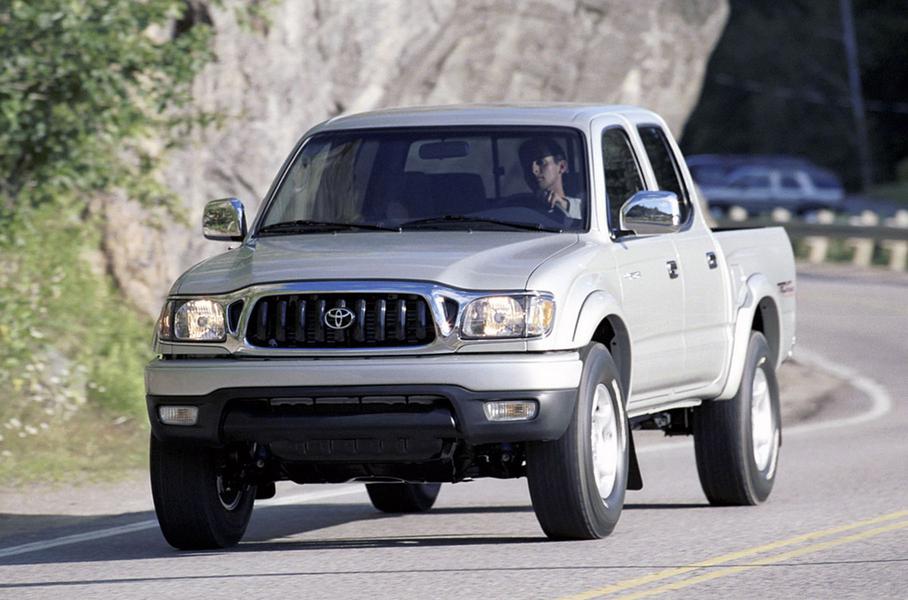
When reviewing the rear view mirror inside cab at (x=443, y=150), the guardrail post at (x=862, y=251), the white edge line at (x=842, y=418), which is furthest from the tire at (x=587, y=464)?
the guardrail post at (x=862, y=251)

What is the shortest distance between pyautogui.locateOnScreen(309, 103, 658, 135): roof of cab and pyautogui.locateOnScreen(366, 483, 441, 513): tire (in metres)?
1.96

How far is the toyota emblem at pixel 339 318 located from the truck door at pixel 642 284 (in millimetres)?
1423

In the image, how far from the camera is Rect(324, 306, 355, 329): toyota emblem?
8281 mm

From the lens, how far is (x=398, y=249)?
8617 millimetres

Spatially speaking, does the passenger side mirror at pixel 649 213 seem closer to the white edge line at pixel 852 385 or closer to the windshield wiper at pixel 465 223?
the windshield wiper at pixel 465 223

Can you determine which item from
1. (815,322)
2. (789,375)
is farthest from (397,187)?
(815,322)

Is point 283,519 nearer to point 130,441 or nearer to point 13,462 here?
point 13,462

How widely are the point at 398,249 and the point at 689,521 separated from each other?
2293 mm

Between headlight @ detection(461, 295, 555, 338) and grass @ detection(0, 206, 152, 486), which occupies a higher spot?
headlight @ detection(461, 295, 555, 338)

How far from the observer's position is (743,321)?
10.7 meters

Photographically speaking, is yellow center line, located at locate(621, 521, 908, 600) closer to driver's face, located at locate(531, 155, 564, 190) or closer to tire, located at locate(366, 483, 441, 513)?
driver's face, located at locate(531, 155, 564, 190)


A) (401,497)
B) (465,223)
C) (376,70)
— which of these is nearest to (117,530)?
(401,497)

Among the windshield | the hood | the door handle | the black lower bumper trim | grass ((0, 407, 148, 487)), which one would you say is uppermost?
the windshield

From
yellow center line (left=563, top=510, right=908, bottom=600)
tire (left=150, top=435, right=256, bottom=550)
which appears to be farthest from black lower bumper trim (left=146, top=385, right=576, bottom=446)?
yellow center line (left=563, top=510, right=908, bottom=600)
